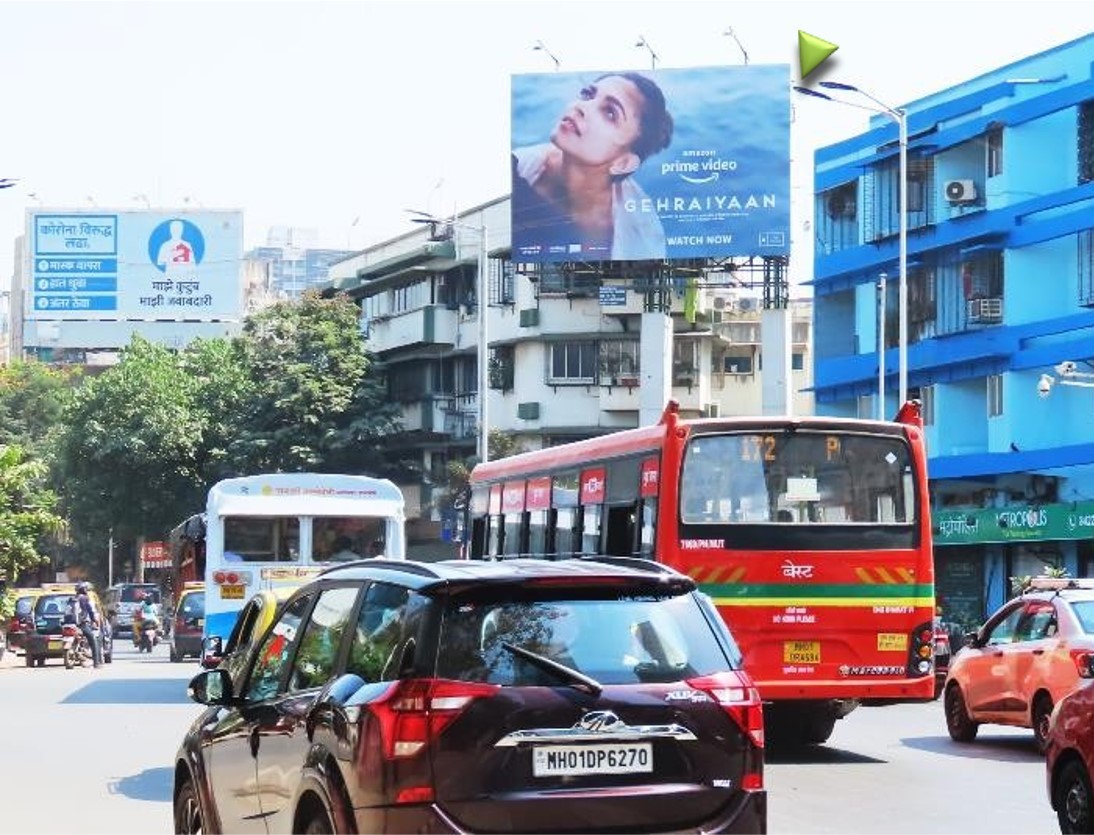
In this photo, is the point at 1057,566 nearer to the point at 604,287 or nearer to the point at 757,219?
the point at 757,219

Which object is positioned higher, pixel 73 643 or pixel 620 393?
pixel 620 393

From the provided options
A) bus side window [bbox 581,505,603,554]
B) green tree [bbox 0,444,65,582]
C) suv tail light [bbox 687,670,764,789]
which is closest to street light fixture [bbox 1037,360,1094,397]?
bus side window [bbox 581,505,603,554]

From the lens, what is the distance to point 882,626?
61.6ft

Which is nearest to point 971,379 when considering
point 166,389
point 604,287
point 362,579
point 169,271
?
point 604,287

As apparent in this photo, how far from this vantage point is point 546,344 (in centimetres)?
7044

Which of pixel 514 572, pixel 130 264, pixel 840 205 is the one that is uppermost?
Result: pixel 130 264

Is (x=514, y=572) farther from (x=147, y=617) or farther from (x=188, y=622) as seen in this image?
(x=147, y=617)

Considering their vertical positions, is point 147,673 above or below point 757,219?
below

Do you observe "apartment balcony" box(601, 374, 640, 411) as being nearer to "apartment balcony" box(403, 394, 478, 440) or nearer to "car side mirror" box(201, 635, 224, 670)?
"apartment balcony" box(403, 394, 478, 440)

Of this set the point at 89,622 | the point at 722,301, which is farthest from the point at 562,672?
the point at 722,301

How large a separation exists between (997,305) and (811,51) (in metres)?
8.70

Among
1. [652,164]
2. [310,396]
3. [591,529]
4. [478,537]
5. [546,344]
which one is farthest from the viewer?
[310,396]

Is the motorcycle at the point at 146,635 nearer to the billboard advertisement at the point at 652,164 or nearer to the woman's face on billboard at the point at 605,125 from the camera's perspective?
the billboard advertisement at the point at 652,164

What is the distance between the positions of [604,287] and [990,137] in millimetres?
14922
